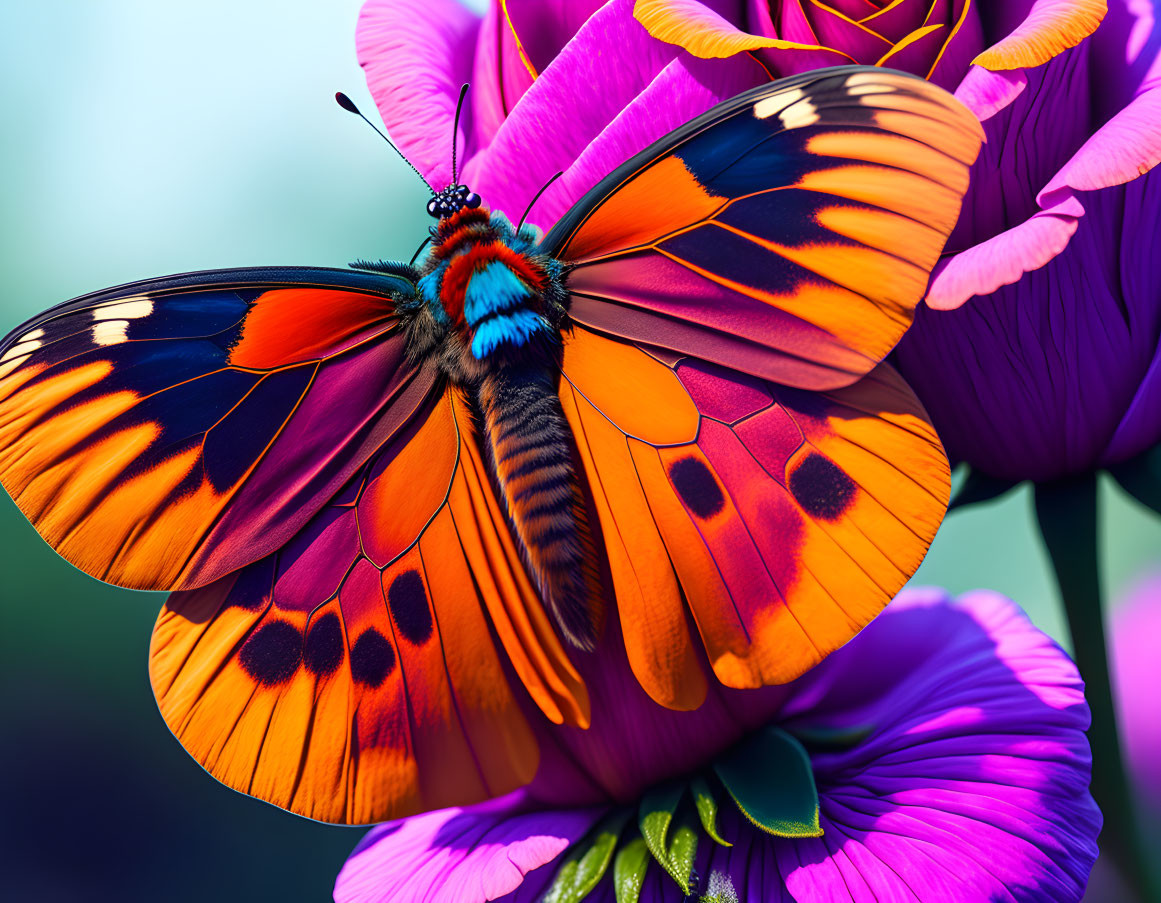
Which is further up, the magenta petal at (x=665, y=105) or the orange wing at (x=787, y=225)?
the magenta petal at (x=665, y=105)

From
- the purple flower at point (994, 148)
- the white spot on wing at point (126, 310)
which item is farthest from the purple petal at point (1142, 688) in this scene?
the white spot on wing at point (126, 310)

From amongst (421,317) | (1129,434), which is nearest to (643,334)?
(421,317)

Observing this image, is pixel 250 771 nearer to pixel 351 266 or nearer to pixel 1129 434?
pixel 351 266

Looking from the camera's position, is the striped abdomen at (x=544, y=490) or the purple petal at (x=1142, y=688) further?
the purple petal at (x=1142, y=688)

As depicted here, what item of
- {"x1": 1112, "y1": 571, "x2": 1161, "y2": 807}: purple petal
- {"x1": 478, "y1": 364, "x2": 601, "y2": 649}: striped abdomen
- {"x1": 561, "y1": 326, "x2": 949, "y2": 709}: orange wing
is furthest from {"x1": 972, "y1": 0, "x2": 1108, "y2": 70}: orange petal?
{"x1": 1112, "y1": 571, "x2": 1161, "y2": 807}: purple petal

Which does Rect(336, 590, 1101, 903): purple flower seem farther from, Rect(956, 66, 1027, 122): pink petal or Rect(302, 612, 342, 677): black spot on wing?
Rect(956, 66, 1027, 122): pink petal

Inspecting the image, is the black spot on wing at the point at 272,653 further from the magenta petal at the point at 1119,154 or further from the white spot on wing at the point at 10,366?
the magenta petal at the point at 1119,154

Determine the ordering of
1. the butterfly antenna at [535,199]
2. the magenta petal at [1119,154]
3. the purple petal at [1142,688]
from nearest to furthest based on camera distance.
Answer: the magenta petal at [1119,154] → the butterfly antenna at [535,199] → the purple petal at [1142,688]
